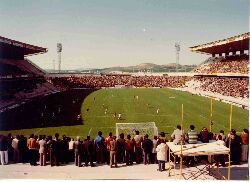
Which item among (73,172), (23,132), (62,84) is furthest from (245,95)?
(62,84)

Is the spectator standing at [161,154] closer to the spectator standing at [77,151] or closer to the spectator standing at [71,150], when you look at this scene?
the spectator standing at [77,151]

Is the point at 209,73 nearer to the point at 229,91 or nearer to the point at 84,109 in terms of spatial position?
the point at 229,91

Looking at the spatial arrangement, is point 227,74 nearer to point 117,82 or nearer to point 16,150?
point 117,82

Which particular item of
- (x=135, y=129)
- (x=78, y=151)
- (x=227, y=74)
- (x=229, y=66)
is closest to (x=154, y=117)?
(x=135, y=129)

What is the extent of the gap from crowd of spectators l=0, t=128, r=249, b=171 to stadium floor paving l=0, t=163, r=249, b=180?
40 centimetres

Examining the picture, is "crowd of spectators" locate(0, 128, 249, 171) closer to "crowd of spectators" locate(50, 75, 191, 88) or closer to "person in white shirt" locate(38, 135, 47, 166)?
"person in white shirt" locate(38, 135, 47, 166)

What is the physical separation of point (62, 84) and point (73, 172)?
223 feet

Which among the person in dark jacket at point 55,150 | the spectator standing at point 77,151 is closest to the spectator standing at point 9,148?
the person in dark jacket at point 55,150

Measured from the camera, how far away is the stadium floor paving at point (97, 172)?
14.2 metres

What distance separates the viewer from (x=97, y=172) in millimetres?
14922

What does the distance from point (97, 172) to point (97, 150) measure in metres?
1.52

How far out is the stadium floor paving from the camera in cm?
1420

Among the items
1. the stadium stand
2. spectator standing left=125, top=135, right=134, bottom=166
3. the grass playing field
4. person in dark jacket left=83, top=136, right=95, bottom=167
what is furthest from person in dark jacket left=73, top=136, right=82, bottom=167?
the stadium stand

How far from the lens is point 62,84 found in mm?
81750
